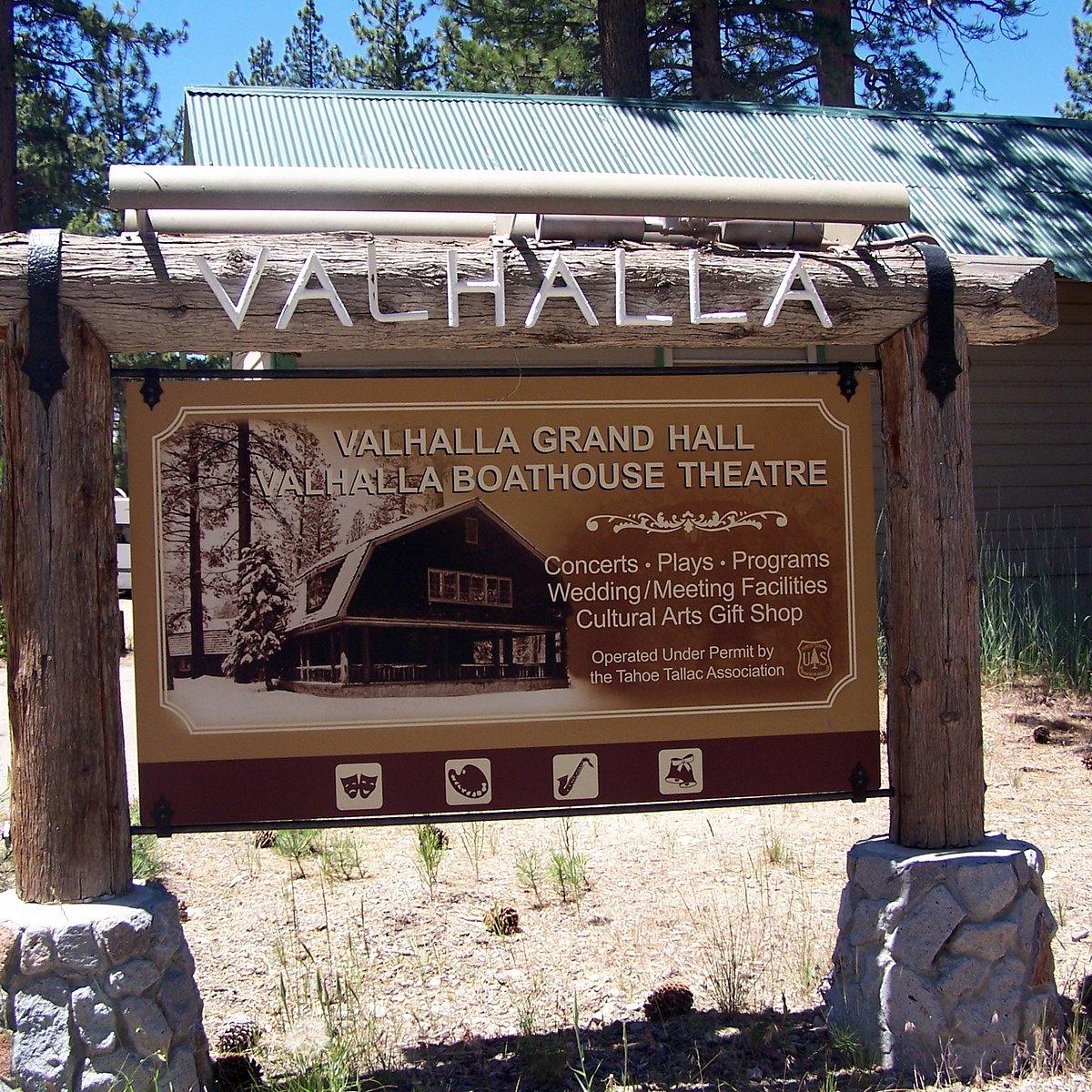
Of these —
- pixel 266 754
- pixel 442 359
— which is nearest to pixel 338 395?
pixel 266 754

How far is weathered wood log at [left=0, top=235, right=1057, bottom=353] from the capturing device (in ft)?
10.3

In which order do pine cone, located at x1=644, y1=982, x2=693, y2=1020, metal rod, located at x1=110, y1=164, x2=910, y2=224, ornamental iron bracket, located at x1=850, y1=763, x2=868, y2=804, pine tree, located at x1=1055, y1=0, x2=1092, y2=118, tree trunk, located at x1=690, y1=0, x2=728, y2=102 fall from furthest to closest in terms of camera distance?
1. pine tree, located at x1=1055, y1=0, x2=1092, y2=118
2. tree trunk, located at x1=690, y1=0, x2=728, y2=102
3. pine cone, located at x1=644, y1=982, x2=693, y2=1020
4. ornamental iron bracket, located at x1=850, y1=763, x2=868, y2=804
5. metal rod, located at x1=110, y1=164, x2=910, y2=224

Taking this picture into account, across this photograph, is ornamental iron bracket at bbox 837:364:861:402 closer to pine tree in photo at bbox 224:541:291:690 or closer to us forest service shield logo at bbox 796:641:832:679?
us forest service shield logo at bbox 796:641:832:679

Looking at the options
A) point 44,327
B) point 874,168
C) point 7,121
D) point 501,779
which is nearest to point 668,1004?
point 501,779

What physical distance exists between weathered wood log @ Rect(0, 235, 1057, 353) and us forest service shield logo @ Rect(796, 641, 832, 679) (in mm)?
856

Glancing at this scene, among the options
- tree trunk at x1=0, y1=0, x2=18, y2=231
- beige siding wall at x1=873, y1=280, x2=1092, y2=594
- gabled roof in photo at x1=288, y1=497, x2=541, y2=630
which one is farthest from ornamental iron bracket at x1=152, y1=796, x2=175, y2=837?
tree trunk at x1=0, y1=0, x2=18, y2=231

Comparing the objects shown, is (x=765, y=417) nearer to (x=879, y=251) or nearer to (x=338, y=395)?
(x=879, y=251)

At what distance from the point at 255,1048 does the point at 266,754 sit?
919 mm

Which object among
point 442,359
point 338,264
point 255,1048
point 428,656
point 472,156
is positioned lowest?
point 255,1048

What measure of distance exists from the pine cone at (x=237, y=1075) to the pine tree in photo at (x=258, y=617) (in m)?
1.00

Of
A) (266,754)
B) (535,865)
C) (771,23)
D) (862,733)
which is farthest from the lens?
(771,23)

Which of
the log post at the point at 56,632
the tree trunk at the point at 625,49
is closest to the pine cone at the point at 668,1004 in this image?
the log post at the point at 56,632

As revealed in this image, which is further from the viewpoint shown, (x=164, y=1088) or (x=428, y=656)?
(x=428, y=656)

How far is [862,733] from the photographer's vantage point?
11.8 feet
